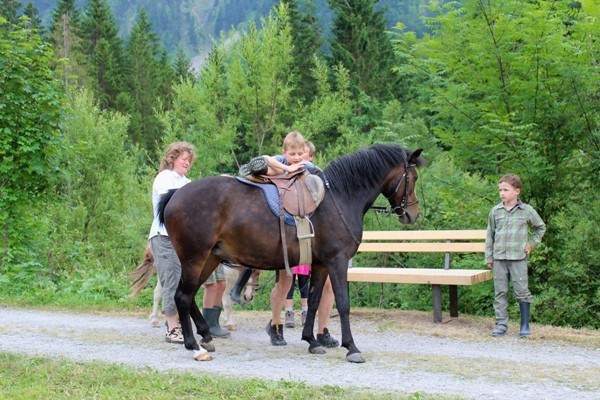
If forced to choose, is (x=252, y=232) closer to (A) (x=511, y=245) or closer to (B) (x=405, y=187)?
(B) (x=405, y=187)

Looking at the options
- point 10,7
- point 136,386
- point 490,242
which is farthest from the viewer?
point 10,7

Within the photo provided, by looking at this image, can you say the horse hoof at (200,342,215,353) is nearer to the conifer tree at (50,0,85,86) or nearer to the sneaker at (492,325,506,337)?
the sneaker at (492,325,506,337)

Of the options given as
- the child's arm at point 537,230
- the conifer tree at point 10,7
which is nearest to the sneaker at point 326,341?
the child's arm at point 537,230

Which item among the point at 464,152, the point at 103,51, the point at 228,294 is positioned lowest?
the point at 228,294

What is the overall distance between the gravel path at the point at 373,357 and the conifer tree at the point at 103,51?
3961 cm

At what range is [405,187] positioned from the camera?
659 cm

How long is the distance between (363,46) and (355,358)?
32143mm

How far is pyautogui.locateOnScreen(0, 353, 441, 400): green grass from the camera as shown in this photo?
4.41m

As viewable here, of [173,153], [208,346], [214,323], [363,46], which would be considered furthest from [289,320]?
[363,46]

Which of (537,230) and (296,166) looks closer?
(296,166)

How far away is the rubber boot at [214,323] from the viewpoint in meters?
7.31

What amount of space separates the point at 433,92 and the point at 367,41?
2666cm

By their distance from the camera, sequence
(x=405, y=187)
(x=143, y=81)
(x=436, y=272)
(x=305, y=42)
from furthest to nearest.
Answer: (x=143, y=81)
(x=305, y=42)
(x=436, y=272)
(x=405, y=187)

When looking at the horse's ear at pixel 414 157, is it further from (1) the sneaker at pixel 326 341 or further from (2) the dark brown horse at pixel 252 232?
(1) the sneaker at pixel 326 341
